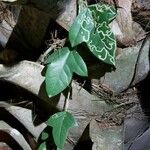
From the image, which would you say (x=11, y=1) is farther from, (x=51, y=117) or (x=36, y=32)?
(x=51, y=117)

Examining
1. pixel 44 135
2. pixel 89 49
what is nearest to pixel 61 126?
pixel 44 135

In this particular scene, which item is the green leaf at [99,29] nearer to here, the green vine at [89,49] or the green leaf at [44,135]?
the green vine at [89,49]

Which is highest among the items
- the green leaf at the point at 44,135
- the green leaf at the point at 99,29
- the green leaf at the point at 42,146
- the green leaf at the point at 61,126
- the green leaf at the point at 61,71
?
the green leaf at the point at 99,29

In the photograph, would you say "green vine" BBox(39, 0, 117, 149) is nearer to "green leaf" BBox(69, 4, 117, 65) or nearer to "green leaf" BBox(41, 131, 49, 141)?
"green leaf" BBox(69, 4, 117, 65)

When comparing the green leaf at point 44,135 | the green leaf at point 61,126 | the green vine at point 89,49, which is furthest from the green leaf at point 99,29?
the green leaf at point 44,135

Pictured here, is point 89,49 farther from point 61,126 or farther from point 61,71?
point 61,126
